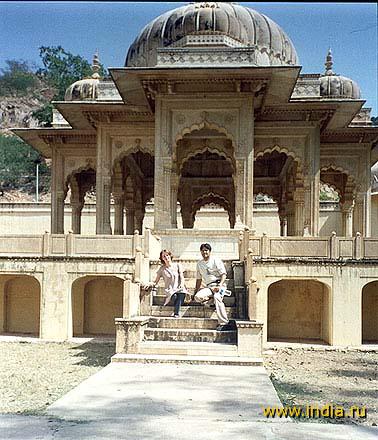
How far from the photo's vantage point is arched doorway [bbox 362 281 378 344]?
1491 centimetres

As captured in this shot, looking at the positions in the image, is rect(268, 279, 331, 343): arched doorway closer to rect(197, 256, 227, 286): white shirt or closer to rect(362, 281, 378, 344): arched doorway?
rect(362, 281, 378, 344): arched doorway

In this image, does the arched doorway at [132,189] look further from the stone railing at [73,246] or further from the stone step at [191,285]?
the stone step at [191,285]

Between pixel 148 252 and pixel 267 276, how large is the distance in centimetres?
280

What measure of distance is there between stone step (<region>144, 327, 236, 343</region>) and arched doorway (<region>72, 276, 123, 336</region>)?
6034 mm

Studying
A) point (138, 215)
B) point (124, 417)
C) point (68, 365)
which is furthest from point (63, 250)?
point (138, 215)

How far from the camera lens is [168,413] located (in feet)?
18.2

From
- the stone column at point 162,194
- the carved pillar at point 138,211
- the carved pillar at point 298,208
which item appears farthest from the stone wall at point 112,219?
the stone column at point 162,194

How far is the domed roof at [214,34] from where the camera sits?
1662 cm

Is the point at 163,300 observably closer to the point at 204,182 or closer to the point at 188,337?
Answer: the point at 188,337

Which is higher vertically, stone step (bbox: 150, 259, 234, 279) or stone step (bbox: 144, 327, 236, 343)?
stone step (bbox: 150, 259, 234, 279)

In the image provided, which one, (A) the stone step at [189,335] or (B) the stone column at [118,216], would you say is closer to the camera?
(A) the stone step at [189,335]

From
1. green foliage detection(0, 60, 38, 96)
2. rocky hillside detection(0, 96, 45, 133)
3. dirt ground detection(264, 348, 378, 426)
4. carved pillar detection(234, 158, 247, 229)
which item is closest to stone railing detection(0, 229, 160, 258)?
carved pillar detection(234, 158, 247, 229)

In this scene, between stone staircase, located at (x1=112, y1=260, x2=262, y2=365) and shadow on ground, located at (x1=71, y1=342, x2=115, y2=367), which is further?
shadow on ground, located at (x1=71, y1=342, x2=115, y2=367)

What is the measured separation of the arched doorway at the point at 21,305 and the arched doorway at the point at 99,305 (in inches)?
54.0
